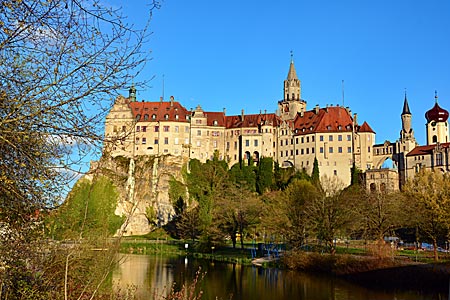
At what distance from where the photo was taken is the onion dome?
85.5 meters

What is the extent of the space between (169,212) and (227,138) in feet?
61.6

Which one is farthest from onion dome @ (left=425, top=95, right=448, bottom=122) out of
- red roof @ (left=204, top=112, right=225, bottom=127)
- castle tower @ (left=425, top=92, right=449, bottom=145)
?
red roof @ (left=204, top=112, right=225, bottom=127)

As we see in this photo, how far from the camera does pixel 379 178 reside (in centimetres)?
7106

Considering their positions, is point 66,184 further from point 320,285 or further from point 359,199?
point 359,199

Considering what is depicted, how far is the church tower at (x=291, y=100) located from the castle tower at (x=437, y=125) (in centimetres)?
2263

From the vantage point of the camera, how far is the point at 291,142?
79.7 meters

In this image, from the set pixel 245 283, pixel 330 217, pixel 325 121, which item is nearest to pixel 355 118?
pixel 325 121

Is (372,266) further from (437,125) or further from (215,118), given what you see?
(437,125)

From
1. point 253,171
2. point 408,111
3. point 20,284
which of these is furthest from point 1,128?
point 408,111

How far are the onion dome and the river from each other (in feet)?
213

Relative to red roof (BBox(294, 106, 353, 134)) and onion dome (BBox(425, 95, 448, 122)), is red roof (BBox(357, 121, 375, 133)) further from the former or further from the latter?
onion dome (BBox(425, 95, 448, 122))

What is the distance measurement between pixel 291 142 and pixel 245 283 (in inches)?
2169

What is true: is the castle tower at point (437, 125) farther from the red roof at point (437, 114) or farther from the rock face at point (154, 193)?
the rock face at point (154, 193)

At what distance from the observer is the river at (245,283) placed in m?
22.0
